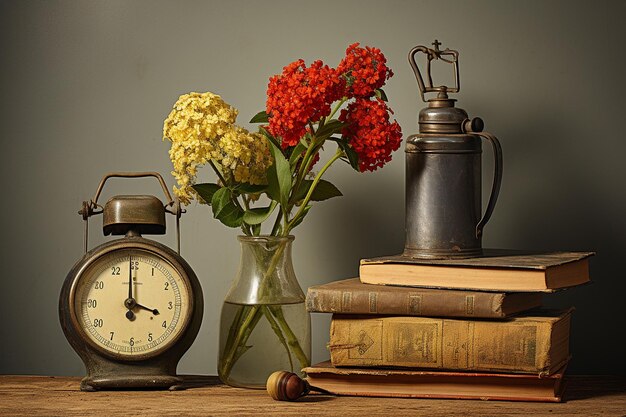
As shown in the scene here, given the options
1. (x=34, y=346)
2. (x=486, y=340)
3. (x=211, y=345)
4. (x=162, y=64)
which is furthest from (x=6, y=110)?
(x=486, y=340)

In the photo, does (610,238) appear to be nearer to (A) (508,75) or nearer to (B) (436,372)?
(A) (508,75)

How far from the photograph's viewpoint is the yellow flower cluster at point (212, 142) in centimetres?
Result: 141

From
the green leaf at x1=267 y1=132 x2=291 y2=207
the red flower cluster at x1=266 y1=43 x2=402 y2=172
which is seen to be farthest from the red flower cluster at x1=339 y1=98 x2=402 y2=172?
the green leaf at x1=267 y1=132 x2=291 y2=207

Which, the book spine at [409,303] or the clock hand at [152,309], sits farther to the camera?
the clock hand at [152,309]

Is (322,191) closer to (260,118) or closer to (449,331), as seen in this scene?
(260,118)

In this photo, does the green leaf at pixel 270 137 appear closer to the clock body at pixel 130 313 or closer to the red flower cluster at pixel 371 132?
the red flower cluster at pixel 371 132

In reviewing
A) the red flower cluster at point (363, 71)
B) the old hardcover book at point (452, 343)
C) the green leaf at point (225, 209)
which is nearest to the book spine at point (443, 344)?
the old hardcover book at point (452, 343)

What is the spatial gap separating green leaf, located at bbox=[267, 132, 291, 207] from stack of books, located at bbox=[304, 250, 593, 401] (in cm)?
16

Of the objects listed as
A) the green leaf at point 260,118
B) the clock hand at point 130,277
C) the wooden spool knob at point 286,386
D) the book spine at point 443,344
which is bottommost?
the wooden spool knob at point 286,386

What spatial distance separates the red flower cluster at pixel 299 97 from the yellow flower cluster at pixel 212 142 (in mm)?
63

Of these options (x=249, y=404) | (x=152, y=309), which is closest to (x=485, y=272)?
(x=249, y=404)

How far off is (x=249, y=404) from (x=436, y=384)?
0.26m

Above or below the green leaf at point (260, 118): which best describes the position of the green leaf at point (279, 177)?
below

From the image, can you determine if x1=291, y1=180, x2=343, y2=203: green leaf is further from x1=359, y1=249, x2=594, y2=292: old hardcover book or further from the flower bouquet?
x1=359, y1=249, x2=594, y2=292: old hardcover book
